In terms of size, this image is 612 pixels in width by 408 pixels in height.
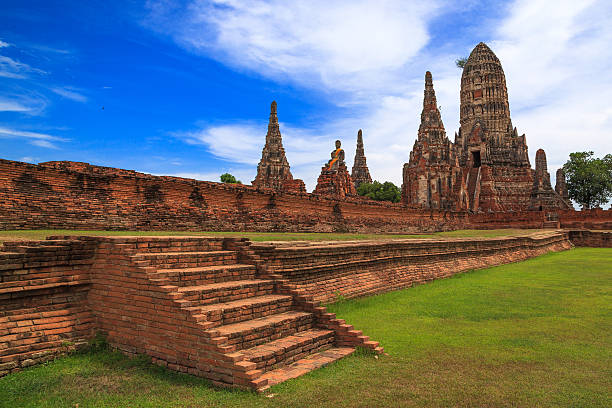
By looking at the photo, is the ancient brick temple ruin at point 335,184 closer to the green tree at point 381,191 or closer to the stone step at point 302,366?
the stone step at point 302,366

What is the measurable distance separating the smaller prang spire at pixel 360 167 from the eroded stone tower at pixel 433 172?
69.5ft

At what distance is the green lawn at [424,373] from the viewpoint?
3.46 m

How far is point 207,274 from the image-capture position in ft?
16.1

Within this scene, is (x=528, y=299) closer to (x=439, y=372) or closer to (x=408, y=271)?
(x=408, y=271)

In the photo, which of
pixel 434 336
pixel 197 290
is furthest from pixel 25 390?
pixel 434 336

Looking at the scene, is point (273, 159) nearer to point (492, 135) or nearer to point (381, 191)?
point (381, 191)

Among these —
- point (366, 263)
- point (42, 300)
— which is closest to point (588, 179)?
point (366, 263)

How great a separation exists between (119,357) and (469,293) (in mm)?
6196

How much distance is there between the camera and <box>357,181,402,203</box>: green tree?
194 ft

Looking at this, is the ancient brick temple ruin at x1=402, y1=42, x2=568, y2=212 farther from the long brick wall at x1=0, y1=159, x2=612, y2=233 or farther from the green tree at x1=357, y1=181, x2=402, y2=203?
the long brick wall at x1=0, y1=159, x2=612, y2=233

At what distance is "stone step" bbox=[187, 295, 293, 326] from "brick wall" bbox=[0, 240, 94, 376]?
1.37m

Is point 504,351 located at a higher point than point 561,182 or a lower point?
lower

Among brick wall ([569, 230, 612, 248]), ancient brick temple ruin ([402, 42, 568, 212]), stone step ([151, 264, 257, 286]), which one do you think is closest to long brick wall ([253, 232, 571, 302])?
stone step ([151, 264, 257, 286])

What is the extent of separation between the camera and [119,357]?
14.1 ft
